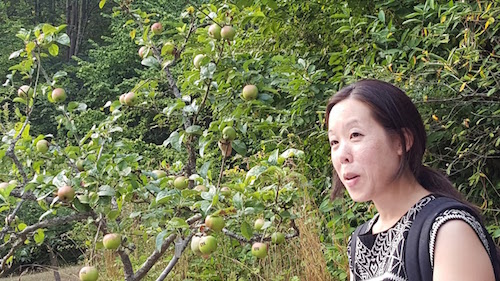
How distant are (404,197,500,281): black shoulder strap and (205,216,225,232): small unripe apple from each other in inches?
19.9

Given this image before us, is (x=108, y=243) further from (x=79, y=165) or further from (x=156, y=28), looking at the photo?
(x=156, y=28)

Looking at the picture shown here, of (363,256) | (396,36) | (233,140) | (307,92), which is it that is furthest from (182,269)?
(363,256)

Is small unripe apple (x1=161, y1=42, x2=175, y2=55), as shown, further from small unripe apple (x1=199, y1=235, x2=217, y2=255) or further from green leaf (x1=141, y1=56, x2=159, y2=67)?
small unripe apple (x1=199, y1=235, x2=217, y2=255)

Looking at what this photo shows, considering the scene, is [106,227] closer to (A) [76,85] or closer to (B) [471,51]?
(B) [471,51]

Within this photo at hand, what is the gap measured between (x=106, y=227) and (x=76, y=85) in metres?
10.2

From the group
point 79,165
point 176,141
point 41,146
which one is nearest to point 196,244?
point 176,141

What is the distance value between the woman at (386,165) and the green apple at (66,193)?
726mm

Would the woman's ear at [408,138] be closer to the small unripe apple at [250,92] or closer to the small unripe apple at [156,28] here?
the small unripe apple at [250,92]

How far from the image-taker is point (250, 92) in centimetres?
165

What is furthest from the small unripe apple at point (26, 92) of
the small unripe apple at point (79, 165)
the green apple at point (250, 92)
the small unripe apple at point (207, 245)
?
the small unripe apple at point (207, 245)

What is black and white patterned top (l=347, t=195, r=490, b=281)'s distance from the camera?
2.92ft

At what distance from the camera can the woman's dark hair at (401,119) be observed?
0.99 meters

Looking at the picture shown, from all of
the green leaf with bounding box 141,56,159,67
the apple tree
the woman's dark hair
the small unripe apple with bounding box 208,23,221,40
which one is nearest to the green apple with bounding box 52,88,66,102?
the apple tree

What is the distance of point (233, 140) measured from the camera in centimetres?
160
